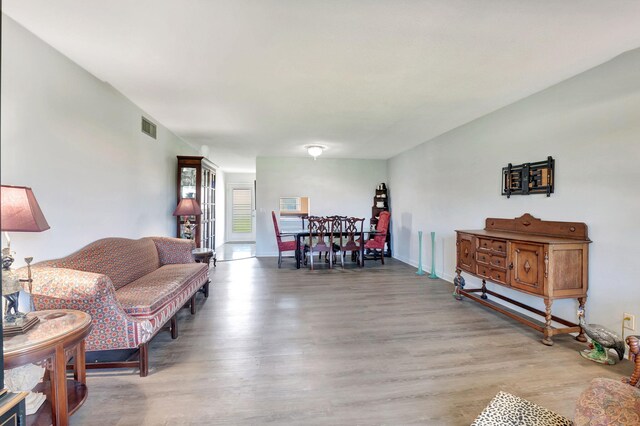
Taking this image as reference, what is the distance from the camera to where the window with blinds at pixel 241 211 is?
33.4 feet

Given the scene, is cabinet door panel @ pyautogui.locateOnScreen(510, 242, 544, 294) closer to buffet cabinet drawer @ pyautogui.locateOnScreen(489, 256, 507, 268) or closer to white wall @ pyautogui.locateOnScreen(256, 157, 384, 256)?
buffet cabinet drawer @ pyautogui.locateOnScreen(489, 256, 507, 268)

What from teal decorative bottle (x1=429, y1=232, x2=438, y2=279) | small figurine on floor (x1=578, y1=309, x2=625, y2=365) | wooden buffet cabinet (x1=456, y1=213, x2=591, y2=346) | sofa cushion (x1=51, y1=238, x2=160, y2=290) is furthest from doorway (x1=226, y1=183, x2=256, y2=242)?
small figurine on floor (x1=578, y1=309, x2=625, y2=365)

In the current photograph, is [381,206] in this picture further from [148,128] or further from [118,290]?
[118,290]

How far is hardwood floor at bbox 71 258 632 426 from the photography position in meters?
1.89

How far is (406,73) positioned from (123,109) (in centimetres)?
307

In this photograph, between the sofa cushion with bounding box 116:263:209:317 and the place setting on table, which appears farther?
the place setting on table

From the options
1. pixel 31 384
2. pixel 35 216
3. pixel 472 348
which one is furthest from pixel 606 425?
pixel 35 216

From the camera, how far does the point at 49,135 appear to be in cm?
239

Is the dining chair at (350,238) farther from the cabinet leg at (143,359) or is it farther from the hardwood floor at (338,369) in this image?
the cabinet leg at (143,359)

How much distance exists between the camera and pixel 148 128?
13.3 feet

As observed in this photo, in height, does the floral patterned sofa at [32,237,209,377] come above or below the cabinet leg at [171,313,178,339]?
above

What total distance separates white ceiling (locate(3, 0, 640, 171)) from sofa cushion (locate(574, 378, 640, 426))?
2.17 m

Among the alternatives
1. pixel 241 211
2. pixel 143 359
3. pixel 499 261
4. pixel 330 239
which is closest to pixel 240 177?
pixel 241 211

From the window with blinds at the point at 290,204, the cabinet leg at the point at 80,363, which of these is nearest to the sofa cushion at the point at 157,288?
the cabinet leg at the point at 80,363
